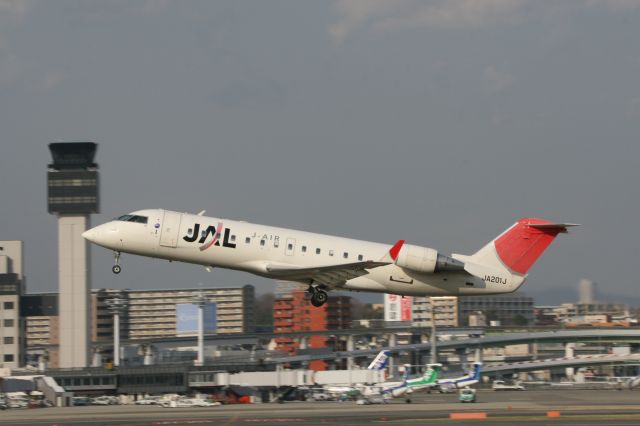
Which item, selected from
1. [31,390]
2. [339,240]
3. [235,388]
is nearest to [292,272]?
[339,240]

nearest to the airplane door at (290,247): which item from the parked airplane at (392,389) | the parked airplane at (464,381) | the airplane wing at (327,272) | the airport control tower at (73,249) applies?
the airplane wing at (327,272)

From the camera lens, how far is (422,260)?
37.4 m

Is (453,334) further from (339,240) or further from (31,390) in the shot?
(339,240)

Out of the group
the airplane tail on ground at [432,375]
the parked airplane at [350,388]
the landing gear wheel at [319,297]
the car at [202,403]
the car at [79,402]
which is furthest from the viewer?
the car at [79,402]

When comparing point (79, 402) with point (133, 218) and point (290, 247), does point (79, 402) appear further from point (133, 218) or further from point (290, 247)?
point (290, 247)

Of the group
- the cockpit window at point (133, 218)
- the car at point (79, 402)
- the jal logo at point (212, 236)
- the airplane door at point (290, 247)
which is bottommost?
the car at point (79, 402)

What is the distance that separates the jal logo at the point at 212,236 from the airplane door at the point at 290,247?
2047mm

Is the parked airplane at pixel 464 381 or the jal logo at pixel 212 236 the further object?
the parked airplane at pixel 464 381

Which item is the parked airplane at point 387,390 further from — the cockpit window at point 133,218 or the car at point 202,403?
the cockpit window at point 133,218

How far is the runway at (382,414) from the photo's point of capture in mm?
38156

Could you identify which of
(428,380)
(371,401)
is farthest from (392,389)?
(428,380)

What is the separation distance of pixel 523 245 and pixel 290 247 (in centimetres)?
987

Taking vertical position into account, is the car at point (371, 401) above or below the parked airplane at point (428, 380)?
below

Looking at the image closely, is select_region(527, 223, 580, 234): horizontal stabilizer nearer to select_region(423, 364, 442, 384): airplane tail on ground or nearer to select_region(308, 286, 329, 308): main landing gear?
select_region(308, 286, 329, 308): main landing gear
